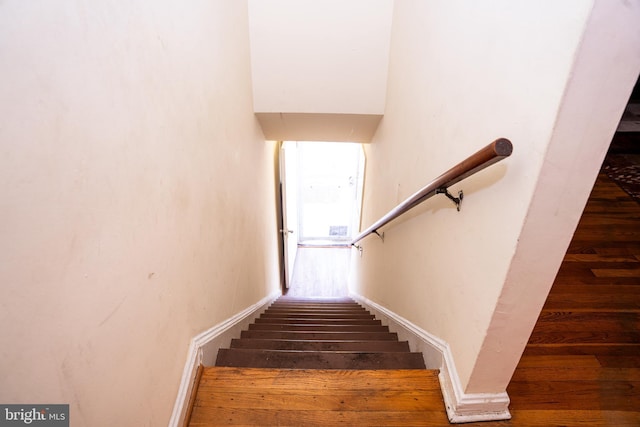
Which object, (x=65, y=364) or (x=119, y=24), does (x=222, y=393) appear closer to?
(x=65, y=364)

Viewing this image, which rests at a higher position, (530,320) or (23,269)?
(23,269)

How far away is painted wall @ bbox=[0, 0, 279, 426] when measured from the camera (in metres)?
0.51

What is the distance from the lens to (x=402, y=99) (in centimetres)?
198

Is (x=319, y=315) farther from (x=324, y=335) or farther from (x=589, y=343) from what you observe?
(x=589, y=343)

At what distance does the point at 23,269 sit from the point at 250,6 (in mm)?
2320

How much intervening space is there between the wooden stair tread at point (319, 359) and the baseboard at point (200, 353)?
10cm

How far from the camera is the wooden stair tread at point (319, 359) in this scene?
4.99ft

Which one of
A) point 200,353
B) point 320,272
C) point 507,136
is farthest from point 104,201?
point 320,272

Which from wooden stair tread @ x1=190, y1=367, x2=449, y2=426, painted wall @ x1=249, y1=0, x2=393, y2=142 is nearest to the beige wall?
painted wall @ x1=249, y1=0, x2=393, y2=142

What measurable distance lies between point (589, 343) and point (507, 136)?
121 cm

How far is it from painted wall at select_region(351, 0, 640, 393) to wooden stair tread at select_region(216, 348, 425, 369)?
0.67 feet

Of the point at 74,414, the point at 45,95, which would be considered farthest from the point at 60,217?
the point at 74,414

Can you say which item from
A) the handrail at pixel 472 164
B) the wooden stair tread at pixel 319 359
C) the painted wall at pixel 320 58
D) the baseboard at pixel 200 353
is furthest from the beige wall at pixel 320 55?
the wooden stair tread at pixel 319 359

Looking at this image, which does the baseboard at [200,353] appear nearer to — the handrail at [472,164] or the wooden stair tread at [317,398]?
the wooden stair tread at [317,398]
